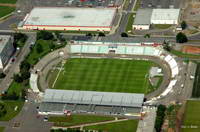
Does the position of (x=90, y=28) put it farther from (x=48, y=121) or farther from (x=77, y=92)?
(x=48, y=121)

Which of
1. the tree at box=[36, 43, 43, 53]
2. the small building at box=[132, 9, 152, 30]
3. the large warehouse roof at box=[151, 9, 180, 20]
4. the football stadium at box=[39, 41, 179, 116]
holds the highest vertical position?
the large warehouse roof at box=[151, 9, 180, 20]

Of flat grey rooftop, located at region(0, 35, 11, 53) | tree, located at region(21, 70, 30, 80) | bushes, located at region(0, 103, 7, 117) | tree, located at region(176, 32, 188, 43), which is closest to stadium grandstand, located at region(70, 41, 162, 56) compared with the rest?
tree, located at region(176, 32, 188, 43)

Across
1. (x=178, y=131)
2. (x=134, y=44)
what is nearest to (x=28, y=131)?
(x=178, y=131)

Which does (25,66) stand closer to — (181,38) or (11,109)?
(11,109)

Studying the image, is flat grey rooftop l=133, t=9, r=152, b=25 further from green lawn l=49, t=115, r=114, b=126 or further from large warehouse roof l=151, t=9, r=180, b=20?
A: green lawn l=49, t=115, r=114, b=126

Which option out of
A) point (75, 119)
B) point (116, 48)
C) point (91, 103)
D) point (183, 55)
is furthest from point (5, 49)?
point (183, 55)

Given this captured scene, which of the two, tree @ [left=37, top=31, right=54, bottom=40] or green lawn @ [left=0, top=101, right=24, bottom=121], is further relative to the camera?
tree @ [left=37, top=31, right=54, bottom=40]
